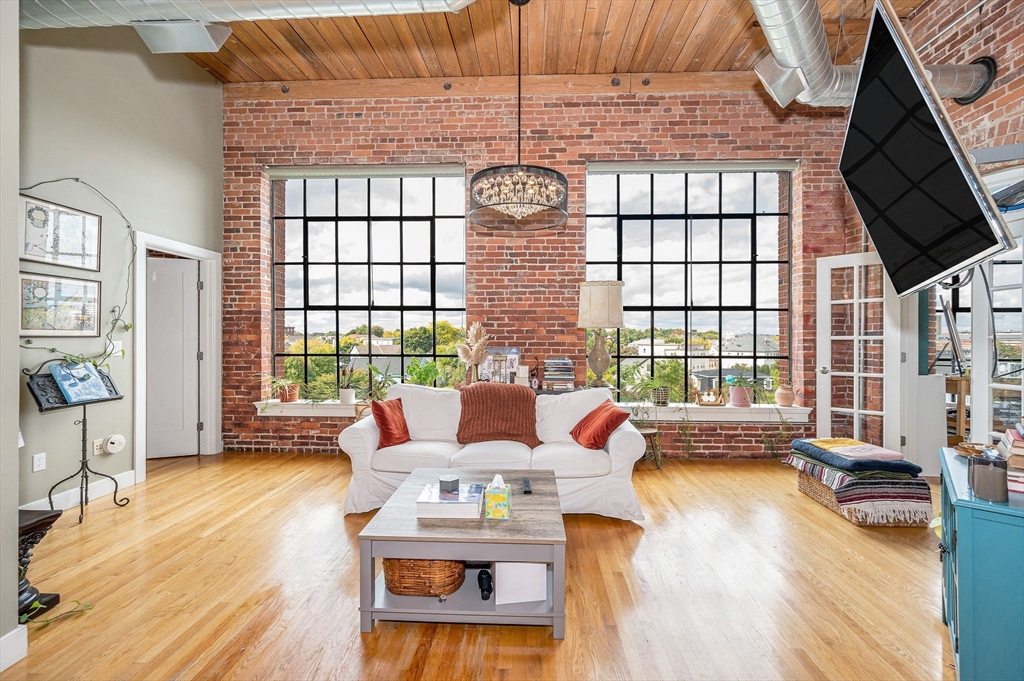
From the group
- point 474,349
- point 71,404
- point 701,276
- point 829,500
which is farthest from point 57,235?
point 829,500

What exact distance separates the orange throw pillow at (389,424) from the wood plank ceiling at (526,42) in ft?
10.2

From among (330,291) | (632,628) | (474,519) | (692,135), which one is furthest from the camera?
(330,291)

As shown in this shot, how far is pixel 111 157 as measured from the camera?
4.06m

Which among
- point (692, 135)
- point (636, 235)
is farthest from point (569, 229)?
point (692, 135)

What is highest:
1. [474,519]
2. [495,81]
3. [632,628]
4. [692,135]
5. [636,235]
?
[495,81]

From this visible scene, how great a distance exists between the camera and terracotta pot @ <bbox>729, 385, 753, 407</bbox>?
515cm

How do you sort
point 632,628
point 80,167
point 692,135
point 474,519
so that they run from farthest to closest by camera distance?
1. point 692,135
2. point 80,167
3. point 474,519
4. point 632,628

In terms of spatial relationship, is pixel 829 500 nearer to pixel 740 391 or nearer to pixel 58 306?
pixel 740 391

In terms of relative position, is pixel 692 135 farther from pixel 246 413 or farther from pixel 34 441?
pixel 34 441

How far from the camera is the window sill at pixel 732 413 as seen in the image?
16.6 feet

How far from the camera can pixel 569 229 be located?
5.27 m

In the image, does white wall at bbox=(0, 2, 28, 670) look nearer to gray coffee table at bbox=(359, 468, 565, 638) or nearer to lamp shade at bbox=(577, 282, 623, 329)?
gray coffee table at bbox=(359, 468, 565, 638)

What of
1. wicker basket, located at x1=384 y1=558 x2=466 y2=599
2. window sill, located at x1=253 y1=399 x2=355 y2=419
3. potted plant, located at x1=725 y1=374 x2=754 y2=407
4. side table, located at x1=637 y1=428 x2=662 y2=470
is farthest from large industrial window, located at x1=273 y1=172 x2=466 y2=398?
wicker basket, located at x1=384 y1=558 x2=466 y2=599

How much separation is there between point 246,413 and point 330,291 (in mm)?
1529
